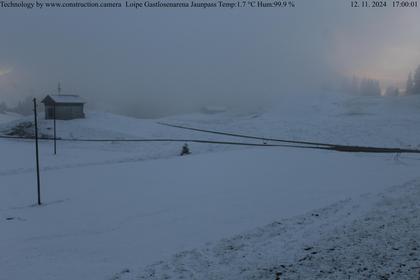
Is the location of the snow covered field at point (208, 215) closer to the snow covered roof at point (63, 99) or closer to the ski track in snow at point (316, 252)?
the ski track in snow at point (316, 252)

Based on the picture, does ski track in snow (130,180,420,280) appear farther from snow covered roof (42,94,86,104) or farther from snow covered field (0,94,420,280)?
snow covered roof (42,94,86,104)

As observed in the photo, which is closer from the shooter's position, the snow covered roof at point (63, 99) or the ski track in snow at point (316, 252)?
the ski track in snow at point (316, 252)

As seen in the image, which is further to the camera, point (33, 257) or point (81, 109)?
point (81, 109)

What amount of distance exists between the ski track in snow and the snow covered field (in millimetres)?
36

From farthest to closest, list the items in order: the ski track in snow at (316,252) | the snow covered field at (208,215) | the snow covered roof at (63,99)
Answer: the snow covered roof at (63,99) < the snow covered field at (208,215) < the ski track in snow at (316,252)

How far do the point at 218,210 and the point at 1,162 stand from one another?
28.3 m

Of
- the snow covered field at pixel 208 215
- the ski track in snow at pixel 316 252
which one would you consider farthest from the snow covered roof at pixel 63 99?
the ski track in snow at pixel 316 252

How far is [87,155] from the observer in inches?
1644

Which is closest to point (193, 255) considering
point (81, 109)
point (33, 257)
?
point (33, 257)

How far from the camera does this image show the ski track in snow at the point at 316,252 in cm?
927

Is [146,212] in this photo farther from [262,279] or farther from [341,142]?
[341,142]

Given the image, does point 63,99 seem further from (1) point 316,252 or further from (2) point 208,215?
(1) point 316,252

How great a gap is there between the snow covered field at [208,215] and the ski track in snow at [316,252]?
0.04m

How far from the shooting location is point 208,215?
15.9 meters
